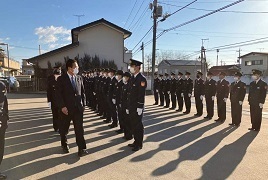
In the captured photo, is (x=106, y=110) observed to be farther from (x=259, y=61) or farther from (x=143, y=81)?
(x=259, y=61)

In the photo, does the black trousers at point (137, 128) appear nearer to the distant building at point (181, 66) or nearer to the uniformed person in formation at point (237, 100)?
the uniformed person in formation at point (237, 100)

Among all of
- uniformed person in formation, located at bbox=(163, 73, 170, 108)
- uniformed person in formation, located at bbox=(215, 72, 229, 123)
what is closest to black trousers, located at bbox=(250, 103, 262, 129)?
uniformed person in formation, located at bbox=(215, 72, 229, 123)

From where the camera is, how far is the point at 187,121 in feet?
31.9

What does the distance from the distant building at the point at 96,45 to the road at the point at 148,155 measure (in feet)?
60.4

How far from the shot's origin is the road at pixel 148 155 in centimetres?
449

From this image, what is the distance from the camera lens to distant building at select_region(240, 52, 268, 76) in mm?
48094

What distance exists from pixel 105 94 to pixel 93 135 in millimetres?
2385

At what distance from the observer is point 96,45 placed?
27266 mm

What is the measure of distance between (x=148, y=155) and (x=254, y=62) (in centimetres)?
5125

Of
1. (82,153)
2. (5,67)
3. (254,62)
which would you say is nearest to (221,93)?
(82,153)

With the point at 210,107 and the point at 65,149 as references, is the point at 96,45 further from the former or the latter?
the point at 65,149

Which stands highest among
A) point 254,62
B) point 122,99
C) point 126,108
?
point 254,62

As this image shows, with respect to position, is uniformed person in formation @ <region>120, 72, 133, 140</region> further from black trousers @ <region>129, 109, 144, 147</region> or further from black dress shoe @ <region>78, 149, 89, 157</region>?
black dress shoe @ <region>78, 149, 89, 157</region>

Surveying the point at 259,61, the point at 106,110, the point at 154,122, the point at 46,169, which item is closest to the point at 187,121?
the point at 154,122
